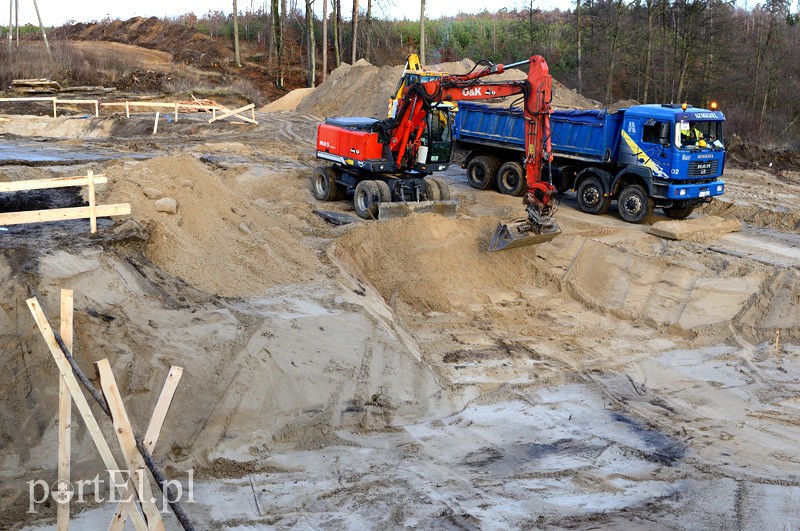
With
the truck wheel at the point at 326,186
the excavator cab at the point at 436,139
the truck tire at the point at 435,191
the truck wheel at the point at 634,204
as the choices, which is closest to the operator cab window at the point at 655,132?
the truck wheel at the point at 634,204

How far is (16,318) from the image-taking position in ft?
27.3

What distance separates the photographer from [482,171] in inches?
795

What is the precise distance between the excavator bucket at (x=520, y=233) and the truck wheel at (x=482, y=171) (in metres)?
5.94

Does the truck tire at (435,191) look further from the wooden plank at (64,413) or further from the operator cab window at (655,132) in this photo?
the wooden plank at (64,413)

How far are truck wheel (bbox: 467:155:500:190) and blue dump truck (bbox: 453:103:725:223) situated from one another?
0.70 metres

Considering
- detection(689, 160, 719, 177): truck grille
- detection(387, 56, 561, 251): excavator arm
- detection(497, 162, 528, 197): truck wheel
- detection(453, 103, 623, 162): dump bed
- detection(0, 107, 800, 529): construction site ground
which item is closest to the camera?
detection(0, 107, 800, 529): construction site ground

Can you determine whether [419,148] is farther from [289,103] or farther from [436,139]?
[289,103]

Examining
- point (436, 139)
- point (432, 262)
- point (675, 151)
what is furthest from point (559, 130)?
point (432, 262)

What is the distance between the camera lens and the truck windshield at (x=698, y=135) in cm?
1611

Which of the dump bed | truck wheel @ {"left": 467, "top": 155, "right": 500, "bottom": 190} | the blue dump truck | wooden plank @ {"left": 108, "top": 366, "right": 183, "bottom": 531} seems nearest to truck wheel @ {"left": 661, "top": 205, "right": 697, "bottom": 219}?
the blue dump truck

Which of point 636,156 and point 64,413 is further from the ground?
point 636,156

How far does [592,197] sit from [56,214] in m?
11.8

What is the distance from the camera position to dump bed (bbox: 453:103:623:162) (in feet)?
56.0

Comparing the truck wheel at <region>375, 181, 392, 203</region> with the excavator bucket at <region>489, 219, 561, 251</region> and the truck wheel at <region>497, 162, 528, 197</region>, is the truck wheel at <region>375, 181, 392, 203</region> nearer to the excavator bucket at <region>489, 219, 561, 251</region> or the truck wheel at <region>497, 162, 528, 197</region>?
the excavator bucket at <region>489, 219, 561, 251</region>
